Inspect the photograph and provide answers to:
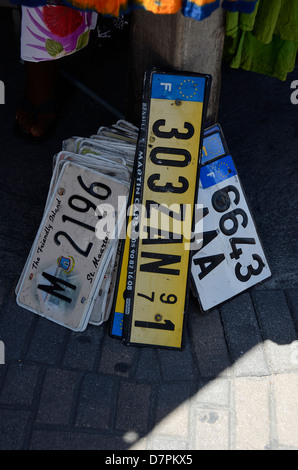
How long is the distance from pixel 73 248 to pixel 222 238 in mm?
854

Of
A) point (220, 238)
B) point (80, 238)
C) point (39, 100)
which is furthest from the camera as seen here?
point (39, 100)

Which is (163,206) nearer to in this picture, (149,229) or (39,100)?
(149,229)

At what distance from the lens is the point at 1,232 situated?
3.56 meters

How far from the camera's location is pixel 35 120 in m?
4.05

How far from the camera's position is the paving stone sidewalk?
2.71 m

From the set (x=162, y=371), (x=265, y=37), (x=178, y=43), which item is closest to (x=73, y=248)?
(x=162, y=371)

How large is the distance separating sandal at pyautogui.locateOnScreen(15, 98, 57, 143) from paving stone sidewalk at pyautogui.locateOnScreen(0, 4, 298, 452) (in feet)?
1.40

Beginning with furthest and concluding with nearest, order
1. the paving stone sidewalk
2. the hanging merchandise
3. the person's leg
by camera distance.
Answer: the person's leg
the paving stone sidewalk
the hanging merchandise

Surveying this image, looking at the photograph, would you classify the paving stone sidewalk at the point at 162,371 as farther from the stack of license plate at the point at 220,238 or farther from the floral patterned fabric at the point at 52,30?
the floral patterned fabric at the point at 52,30

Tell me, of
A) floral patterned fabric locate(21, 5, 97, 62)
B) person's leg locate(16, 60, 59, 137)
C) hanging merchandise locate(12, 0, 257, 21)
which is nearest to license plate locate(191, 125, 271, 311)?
hanging merchandise locate(12, 0, 257, 21)

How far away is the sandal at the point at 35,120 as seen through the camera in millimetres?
4027

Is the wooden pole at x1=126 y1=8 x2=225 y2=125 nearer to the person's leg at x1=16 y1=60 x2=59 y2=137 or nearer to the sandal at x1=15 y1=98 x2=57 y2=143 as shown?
the person's leg at x1=16 y1=60 x2=59 y2=137
